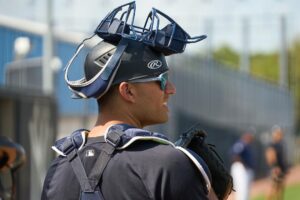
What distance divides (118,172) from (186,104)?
903 inches

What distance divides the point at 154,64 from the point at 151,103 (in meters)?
0.14

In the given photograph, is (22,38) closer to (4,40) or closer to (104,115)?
(4,40)

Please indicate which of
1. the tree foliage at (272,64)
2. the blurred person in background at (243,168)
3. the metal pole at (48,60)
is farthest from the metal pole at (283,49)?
the metal pole at (48,60)

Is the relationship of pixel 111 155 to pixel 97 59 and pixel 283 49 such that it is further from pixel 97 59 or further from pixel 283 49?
pixel 283 49

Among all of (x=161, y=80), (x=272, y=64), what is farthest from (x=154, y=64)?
(x=272, y=64)

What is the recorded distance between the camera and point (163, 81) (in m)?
3.14

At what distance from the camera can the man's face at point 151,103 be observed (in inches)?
123

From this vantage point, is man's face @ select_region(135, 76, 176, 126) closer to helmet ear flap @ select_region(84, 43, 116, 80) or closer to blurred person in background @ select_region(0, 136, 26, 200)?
helmet ear flap @ select_region(84, 43, 116, 80)

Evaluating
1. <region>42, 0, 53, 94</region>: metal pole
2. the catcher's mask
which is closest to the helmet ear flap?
the catcher's mask

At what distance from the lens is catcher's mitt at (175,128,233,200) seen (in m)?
3.09

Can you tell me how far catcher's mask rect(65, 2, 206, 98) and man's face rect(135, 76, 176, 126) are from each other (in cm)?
4

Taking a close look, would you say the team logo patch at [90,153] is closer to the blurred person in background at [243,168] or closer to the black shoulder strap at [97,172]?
the black shoulder strap at [97,172]

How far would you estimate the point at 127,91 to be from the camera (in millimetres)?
3105

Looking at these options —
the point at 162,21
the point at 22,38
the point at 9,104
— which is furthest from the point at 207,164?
the point at 22,38
